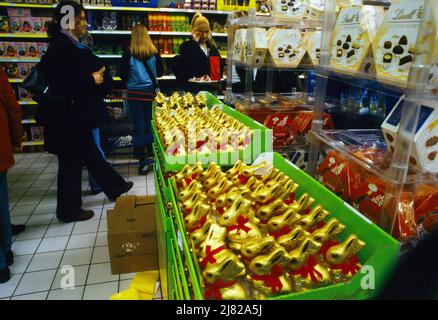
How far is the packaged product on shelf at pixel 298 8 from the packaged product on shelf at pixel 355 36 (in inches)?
33.8

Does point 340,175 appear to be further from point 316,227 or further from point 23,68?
point 23,68

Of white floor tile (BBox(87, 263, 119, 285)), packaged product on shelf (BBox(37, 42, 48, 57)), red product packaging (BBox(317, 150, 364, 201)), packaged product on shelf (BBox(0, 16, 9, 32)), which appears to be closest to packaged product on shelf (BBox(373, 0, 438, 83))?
red product packaging (BBox(317, 150, 364, 201))

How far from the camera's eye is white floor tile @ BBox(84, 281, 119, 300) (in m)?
2.21

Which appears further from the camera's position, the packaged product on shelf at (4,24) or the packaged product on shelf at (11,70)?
the packaged product on shelf at (11,70)

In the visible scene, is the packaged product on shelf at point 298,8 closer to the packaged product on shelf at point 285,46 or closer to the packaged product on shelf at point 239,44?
the packaged product on shelf at point 285,46

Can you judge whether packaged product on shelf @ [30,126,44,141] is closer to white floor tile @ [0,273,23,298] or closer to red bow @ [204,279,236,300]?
white floor tile @ [0,273,23,298]

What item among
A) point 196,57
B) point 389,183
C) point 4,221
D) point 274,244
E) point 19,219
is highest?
point 196,57

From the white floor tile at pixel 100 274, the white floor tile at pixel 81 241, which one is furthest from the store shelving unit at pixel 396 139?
the white floor tile at pixel 81 241

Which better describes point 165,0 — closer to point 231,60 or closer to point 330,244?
point 231,60

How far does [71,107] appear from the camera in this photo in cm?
283

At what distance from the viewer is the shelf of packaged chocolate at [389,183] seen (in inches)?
43.9

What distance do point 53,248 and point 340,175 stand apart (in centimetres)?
239

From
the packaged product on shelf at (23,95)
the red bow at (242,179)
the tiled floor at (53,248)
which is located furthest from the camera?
the packaged product on shelf at (23,95)

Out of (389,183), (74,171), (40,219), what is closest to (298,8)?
(389,183)
